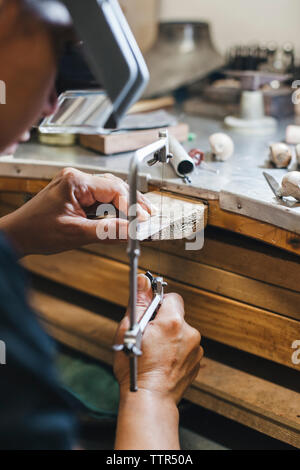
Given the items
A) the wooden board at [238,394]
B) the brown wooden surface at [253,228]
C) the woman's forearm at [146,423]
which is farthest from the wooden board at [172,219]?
the wooden board at [238,394]

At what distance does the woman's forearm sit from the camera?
876 mm

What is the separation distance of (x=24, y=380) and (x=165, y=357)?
0.44 metres

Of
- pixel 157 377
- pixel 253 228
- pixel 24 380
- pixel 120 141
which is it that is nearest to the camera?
pixel 24 380

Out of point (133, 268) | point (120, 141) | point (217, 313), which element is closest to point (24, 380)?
point (133, 268)

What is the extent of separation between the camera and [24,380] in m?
0.62

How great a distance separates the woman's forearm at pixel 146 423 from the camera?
876 millimetres

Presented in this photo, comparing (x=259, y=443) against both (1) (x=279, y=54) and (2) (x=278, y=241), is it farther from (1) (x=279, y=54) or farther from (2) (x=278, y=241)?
(1) (x=279, y=54)

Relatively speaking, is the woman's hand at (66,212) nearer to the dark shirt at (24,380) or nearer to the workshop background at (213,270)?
the workshop background at (213,270)

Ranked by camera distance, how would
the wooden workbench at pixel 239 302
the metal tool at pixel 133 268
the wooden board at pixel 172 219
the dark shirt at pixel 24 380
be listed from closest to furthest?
the dark shirt at pixel 24 380
the metal tool at pixel 133 268
the wooden board at pixel 172 219
the wooden workbench at pixel 239 302

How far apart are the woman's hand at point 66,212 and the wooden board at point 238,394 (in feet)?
1.88

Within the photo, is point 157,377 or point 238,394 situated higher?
point 157,377

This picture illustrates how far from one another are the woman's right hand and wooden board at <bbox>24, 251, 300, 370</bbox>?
353mm

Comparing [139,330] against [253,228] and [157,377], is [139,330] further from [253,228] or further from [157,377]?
[253,228]

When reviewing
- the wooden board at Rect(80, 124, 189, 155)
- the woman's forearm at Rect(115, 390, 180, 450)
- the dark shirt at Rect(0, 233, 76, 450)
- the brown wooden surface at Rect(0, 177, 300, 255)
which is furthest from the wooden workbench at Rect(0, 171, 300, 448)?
the dark shirt at Rect(0, 233, 76, 450)
